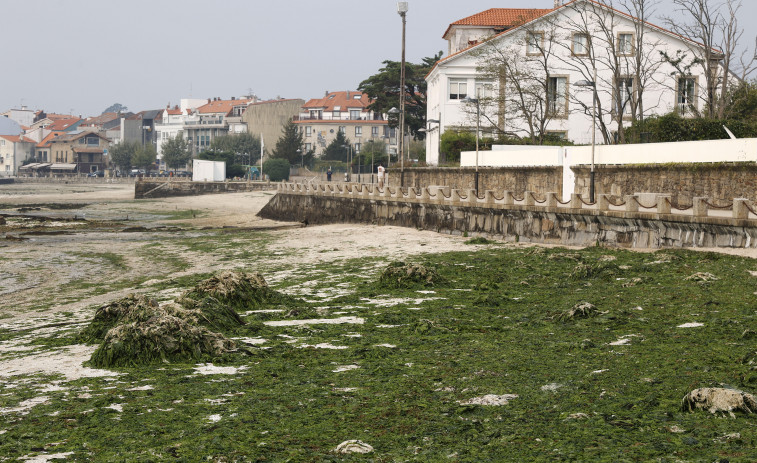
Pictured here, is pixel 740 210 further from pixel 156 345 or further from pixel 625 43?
pixel 625 43

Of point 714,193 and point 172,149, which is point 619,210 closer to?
point 714,193

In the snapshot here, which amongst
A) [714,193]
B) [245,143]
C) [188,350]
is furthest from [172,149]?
[188,350]

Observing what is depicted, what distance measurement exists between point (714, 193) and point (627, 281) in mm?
10982

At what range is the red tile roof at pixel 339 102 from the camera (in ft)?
438

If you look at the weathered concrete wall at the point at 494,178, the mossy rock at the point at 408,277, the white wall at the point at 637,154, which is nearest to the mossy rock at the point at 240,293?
the mossy rock at the point at 408,277

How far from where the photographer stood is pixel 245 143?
423 ft

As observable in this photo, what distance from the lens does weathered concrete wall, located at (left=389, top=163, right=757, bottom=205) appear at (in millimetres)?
23875

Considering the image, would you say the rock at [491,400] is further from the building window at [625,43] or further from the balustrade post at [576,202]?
the building window at [625,43]

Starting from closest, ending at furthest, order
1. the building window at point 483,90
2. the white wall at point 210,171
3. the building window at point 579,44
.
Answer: the building window at point 579,44 < the building window at point 483,90 < the white wall at point 210,171

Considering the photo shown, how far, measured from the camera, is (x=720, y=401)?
712 cm

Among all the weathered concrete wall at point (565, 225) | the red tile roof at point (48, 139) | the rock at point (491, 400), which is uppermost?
the red tile roof at point (48, 139)

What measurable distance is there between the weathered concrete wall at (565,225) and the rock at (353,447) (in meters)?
15.2

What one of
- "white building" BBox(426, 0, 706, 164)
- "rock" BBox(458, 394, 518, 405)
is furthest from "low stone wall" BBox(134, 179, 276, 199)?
"rock" BBox(458, 394, 518, 405)

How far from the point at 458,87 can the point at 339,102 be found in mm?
82505
